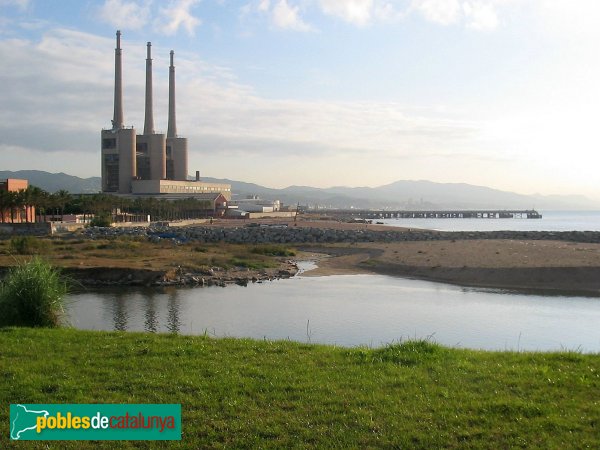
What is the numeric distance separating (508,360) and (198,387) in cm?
442

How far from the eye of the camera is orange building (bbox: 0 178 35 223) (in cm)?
6494

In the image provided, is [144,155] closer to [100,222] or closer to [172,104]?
[172,104]

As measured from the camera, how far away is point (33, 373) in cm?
785

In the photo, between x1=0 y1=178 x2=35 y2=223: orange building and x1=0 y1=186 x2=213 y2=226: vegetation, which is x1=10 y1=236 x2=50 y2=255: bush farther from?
x1=0 y1=186 x2=213 y2=226: vegetation

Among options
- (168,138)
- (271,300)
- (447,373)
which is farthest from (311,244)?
(168,138)

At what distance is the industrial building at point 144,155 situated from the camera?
118 metres

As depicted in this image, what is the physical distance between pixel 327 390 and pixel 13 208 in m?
68.2

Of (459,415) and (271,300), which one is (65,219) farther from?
(459,415)

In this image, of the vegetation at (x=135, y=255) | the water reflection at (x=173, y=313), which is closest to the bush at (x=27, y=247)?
the vegetation at (x=135, y=255)

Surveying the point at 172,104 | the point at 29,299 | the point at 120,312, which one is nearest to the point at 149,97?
the point at 172,104

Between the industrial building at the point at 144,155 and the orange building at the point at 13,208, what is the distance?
142 feet

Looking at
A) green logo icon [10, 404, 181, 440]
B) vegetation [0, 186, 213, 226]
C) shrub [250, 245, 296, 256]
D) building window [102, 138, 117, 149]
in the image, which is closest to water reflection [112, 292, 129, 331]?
green logo icon [10, 404, 181, 440]

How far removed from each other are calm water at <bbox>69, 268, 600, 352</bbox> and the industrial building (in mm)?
91128

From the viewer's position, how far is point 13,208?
2657 inches
